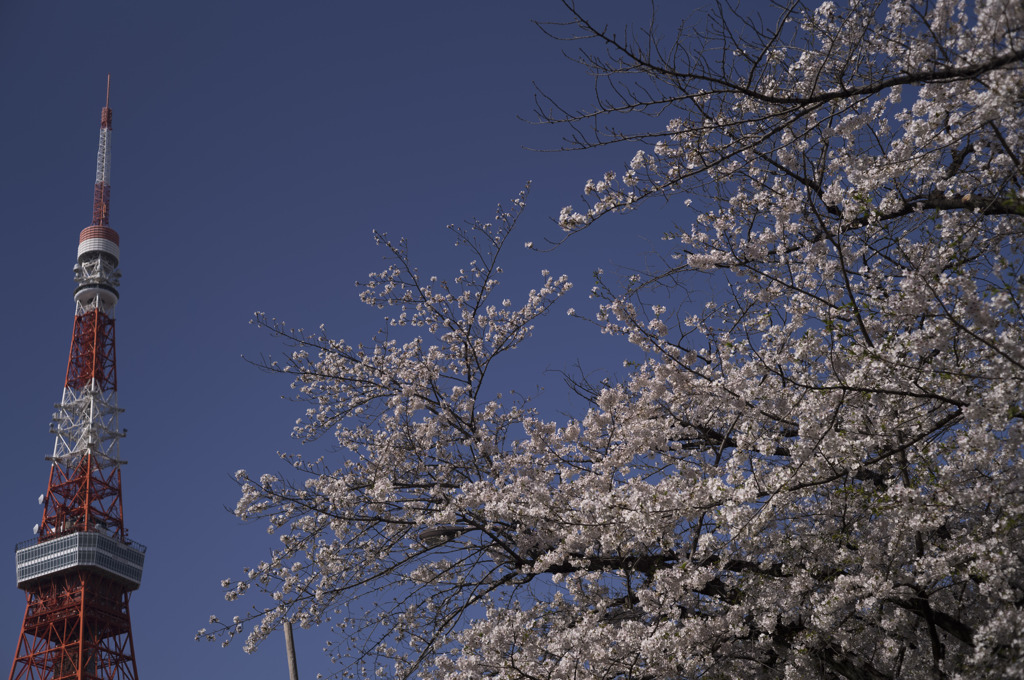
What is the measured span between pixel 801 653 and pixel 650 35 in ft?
13.6

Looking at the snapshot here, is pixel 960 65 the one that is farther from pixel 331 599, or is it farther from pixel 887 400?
pixel 331 599

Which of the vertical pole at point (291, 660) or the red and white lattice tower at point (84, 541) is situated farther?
the red and white lattice tower at point (84, 541)

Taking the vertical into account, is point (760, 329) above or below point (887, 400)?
above

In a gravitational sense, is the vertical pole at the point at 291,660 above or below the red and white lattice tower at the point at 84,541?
below

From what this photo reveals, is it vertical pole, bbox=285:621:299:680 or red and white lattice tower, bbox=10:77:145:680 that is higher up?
red and white lattice tower, bbox=10:77:145:680

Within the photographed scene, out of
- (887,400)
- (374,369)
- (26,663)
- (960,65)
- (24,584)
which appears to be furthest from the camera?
(24,584)

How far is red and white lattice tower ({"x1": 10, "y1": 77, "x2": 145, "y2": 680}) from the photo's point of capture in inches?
1734

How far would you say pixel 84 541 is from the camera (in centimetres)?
4722

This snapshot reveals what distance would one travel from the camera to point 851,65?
5777 millimetres

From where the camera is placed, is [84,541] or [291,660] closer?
[291,660]

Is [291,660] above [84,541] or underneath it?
underneath

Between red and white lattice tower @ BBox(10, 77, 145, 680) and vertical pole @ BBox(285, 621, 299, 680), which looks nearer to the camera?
vertical pole @ BBox(285, 621, 299, 680)

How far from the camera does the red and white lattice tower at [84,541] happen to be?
44.0m

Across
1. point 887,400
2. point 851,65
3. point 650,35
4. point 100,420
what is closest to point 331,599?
point 887,400
